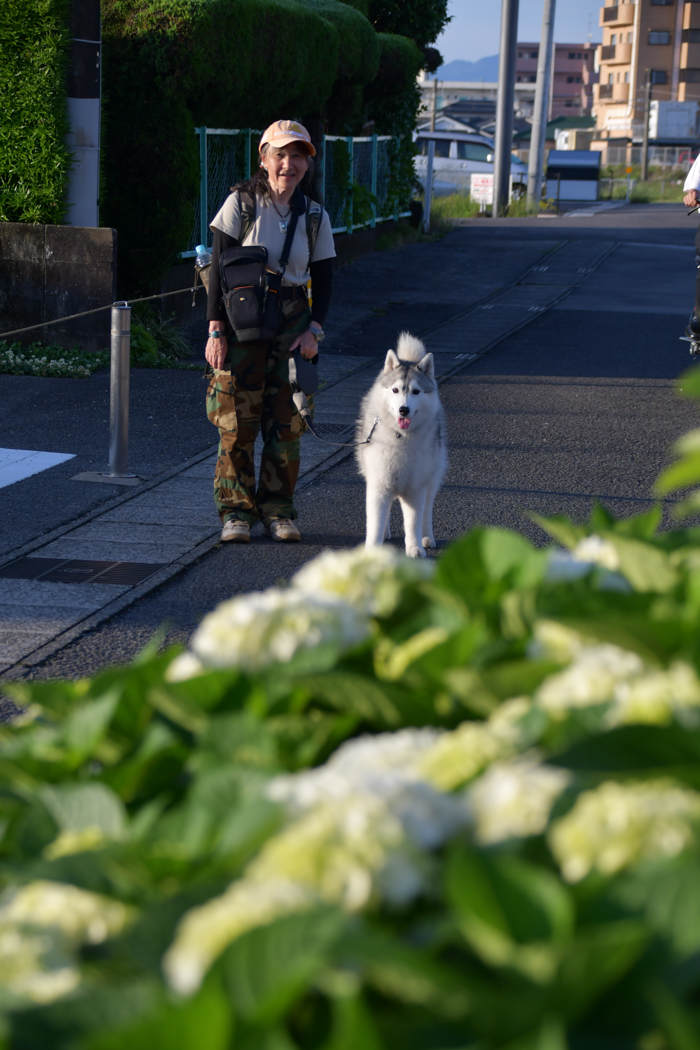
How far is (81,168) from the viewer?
11297mm

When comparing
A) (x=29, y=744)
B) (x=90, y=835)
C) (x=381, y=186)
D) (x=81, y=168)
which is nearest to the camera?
(x=90, y=835)

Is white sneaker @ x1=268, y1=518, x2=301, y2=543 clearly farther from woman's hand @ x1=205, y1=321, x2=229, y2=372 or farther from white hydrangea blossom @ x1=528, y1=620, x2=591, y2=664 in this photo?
white hydrangea blossom @ x1=528, y1=620, x2=591, y2=664

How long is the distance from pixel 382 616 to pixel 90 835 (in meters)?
0.53

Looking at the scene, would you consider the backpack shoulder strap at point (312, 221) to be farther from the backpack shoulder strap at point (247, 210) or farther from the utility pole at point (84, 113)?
the utility pole at point (84, 113)

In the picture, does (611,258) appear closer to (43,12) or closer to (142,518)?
(43,12)

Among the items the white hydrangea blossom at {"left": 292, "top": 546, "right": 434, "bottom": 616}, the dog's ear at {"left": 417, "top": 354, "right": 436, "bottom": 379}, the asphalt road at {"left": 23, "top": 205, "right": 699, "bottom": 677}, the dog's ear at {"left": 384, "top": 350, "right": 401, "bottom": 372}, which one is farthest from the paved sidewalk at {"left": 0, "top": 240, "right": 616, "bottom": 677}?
the white hydrangea blossom at {"left": 292, "top": 546, "right": 434, "bottom": 616}

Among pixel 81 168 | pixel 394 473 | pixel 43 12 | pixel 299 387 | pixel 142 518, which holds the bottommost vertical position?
pixel 142 518

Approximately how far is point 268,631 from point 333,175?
19.1 m

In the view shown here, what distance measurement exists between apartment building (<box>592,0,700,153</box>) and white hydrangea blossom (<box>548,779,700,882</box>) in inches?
3494

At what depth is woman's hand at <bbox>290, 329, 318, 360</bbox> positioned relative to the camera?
6309 mm

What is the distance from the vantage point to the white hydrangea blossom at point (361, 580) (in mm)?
1508

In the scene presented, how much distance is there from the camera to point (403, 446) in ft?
19.9

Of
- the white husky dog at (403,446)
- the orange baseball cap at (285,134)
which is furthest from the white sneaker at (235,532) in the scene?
the orange baseball cap at (285,134)

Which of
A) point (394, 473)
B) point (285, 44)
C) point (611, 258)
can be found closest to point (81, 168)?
point (285, 44)
